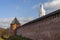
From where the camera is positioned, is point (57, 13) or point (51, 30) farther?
point (51, 30)

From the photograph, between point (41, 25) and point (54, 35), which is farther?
point (41, 25)

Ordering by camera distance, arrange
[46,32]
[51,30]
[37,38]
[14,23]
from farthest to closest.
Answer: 1. [14,23]
2. [37,38]
3. [46,32]
4. [51,30]

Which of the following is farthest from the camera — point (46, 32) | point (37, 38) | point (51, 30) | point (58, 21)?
point (37, 38)

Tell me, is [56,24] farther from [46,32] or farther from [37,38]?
[37,38]

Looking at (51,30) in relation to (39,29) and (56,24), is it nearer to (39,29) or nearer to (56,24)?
(56,24)

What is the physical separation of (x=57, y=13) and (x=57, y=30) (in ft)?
2.77

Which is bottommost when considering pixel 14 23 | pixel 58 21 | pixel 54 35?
pixel 54 35

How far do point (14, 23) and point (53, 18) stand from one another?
18.2 metres

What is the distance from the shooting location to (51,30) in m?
9.77

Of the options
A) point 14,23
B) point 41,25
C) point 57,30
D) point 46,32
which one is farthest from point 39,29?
point 14,23

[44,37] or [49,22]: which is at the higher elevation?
[49,22]

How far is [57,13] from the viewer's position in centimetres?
911

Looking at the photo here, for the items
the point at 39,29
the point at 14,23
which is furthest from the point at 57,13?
the point at 14,23

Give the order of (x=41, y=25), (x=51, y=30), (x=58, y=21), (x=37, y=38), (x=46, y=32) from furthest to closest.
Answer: (x=37, y=38) < (x=41, y=25) < (x=46, y=32) < (x=51, y=30) < (x=58, y=21)
